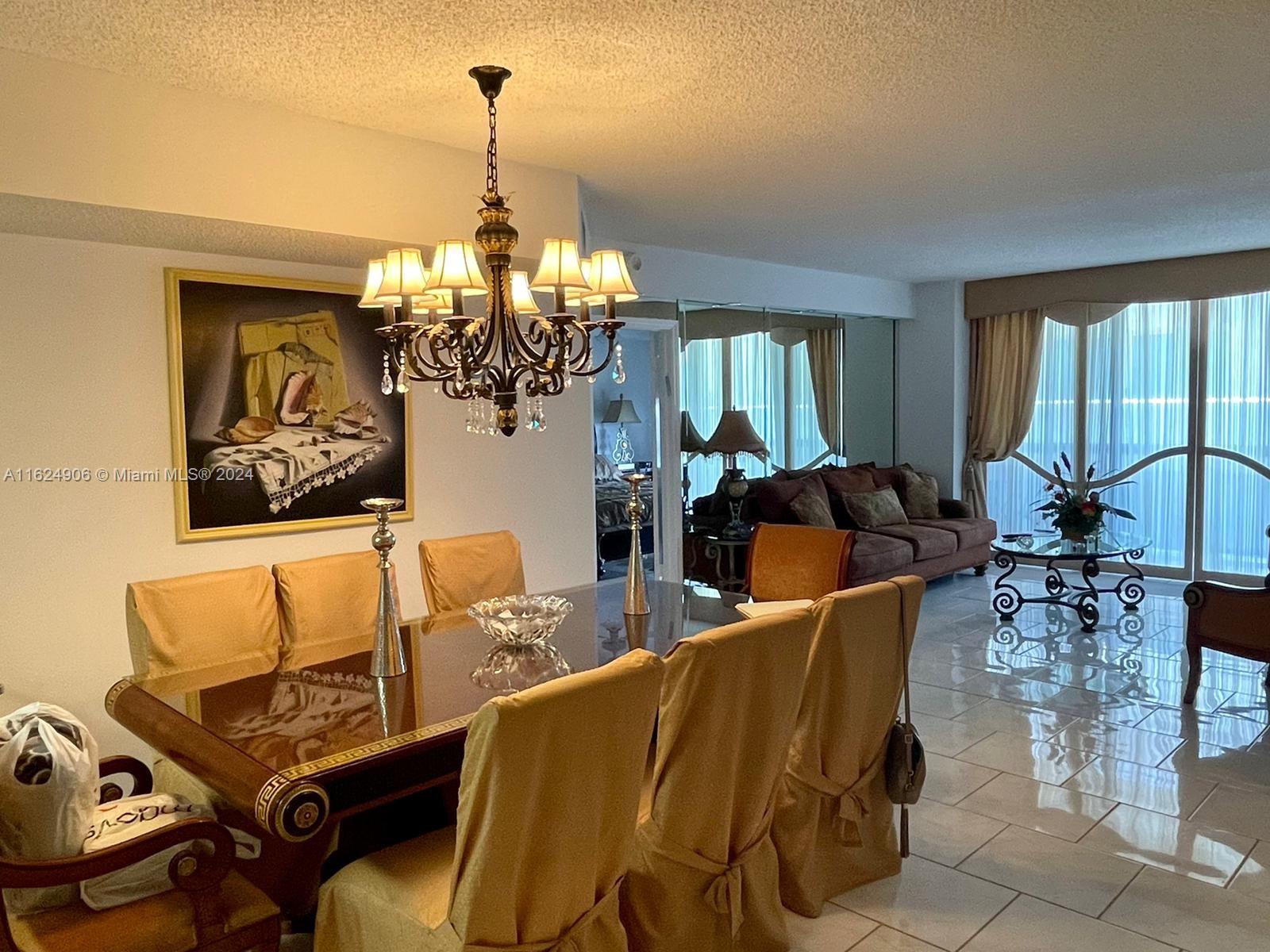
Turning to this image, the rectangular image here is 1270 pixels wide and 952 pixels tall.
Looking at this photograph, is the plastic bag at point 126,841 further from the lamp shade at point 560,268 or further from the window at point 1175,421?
the window at point 1175,421

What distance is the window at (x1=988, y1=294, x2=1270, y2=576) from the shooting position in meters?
7.05

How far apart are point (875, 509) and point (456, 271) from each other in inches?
204

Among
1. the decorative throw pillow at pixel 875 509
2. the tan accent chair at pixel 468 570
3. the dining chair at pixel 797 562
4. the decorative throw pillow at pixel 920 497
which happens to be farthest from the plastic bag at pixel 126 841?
the decorative throw pillow at pixel 920 497

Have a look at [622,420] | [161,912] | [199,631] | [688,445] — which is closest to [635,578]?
[199,631]

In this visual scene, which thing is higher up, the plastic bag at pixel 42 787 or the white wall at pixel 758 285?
the white wall at pixel 758 285

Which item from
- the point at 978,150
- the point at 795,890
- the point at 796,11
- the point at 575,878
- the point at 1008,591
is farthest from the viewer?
the point at 1008,591

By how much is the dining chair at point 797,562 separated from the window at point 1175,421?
4.93 m

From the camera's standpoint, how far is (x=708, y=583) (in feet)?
21.5

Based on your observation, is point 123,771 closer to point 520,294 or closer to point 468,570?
point 468,570

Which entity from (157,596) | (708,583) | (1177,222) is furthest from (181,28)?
(1177,222)

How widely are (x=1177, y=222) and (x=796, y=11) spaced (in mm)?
4213

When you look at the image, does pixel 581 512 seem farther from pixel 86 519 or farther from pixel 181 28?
pixel 181 28

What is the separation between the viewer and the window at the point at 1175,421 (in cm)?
705

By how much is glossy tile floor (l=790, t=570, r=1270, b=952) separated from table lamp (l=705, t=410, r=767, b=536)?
1.77m
